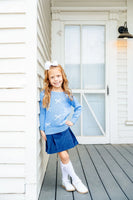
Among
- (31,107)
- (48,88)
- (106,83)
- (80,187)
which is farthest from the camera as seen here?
(106,83)

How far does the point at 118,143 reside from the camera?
4.52 m

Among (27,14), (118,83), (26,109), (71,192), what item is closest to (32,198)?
(71,192)

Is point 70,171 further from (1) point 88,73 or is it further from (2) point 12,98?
(1) point 88,73

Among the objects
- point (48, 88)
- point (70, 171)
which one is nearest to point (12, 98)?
point (48, 88)

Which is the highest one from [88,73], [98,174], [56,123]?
[88,73]

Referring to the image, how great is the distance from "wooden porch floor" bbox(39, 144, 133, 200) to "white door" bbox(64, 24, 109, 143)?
1.72 feet

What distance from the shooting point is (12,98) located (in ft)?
6.84

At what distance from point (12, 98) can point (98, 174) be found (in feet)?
4.53

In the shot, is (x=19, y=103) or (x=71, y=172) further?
(x=71, y=172)

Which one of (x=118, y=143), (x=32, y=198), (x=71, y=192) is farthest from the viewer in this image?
(x=118, y=143)

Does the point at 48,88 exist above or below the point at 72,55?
below

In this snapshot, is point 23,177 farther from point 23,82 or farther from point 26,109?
point 23,82

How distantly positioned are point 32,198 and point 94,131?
105 inches

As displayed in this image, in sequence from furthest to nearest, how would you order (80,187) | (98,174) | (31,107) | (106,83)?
(106,83)
(98,174)
(80,187)
(31,107)
